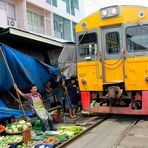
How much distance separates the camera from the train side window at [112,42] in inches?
436

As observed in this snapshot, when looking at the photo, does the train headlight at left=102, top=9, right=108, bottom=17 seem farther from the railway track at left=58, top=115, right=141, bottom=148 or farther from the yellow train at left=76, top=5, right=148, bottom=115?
the railway track at left=58, top=115, right=141, bottom=148

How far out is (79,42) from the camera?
1195cm

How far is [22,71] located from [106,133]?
3.51 metres

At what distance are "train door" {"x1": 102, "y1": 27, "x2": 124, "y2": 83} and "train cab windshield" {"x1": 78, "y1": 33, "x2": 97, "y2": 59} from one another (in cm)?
34

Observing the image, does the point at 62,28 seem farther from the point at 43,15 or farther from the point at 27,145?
the point at 27,145

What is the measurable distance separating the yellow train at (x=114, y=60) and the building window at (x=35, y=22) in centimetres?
1329

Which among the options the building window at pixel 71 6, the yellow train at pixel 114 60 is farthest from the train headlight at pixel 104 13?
the building window at pixel 71 6

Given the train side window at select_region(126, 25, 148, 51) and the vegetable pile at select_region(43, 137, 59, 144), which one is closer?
the vegetable pile at select_region(43, 137, 59, 144)

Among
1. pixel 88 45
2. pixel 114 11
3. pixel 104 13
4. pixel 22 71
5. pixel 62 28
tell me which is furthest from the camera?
pixel 62 28

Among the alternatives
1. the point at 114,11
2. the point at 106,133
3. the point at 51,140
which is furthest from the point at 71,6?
the point at 51,140

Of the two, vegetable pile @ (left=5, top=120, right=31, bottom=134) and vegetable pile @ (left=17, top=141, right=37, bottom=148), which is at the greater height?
vegetable pile @ (left=5, top=120, right=31, bottom=134)

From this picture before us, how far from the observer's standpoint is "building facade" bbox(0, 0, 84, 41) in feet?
73.2

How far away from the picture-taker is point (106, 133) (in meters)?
9.23

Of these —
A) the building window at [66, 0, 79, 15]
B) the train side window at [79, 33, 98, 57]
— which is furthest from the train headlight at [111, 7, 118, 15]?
the building window at [66, 0, 79, 15]
